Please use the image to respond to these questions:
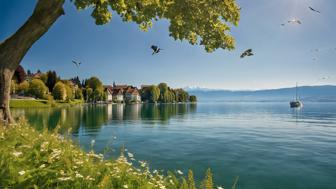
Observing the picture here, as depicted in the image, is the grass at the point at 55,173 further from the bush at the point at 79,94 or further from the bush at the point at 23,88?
the bush at the point at 79,94

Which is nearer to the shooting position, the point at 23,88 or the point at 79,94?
the point at 23,88

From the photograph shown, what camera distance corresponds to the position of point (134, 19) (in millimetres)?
12969

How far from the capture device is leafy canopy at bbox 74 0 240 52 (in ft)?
37.2

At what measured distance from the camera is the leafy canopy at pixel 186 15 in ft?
37.2

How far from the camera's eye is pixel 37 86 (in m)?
119

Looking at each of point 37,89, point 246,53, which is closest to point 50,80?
point 37,89

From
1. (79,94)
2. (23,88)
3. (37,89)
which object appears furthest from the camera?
(79,94)

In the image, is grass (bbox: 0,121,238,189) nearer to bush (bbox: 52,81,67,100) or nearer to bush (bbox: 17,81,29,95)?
bush (bbox: 52,81,67,100)

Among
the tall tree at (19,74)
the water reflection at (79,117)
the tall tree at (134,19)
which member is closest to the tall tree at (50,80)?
the tall tree at (19,74)

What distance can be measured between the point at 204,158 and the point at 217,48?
10.5 m

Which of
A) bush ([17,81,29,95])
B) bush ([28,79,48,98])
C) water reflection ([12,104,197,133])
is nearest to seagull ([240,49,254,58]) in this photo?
water reflection ([12,104,197,133])

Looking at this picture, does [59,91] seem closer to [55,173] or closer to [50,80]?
[50,80]

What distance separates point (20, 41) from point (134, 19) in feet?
16.1

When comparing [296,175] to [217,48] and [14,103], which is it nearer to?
[217,48]
